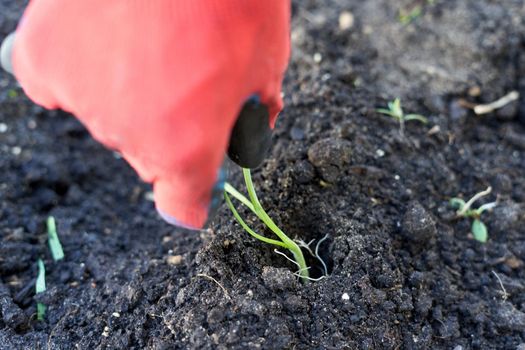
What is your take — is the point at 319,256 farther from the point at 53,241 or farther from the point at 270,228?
the point at 53,241

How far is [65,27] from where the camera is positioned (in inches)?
28.4

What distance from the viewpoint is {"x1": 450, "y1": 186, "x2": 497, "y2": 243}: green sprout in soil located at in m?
1.46

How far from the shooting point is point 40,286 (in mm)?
1372

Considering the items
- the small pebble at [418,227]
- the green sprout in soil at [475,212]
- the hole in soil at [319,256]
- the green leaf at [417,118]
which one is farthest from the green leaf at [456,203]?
the hole in soil at [319,256]

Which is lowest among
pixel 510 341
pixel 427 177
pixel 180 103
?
pixel 510 341

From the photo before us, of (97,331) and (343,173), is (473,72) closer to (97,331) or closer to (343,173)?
(343,173)

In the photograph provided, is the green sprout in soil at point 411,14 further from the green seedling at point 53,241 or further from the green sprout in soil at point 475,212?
the green seedling at point 53,241

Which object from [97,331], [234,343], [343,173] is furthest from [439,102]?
[97,331]

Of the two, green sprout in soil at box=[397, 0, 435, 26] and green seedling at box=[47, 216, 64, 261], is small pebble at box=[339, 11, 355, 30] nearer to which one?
green sprout in soil at box=[397, 0, 435, 26]

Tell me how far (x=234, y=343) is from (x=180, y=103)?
56 cm

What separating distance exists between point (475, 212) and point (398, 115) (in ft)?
1.15

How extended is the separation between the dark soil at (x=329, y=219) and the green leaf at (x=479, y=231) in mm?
21

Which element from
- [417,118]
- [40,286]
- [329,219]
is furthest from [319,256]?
[40,286]

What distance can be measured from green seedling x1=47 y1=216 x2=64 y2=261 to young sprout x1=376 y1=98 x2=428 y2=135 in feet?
3.17
